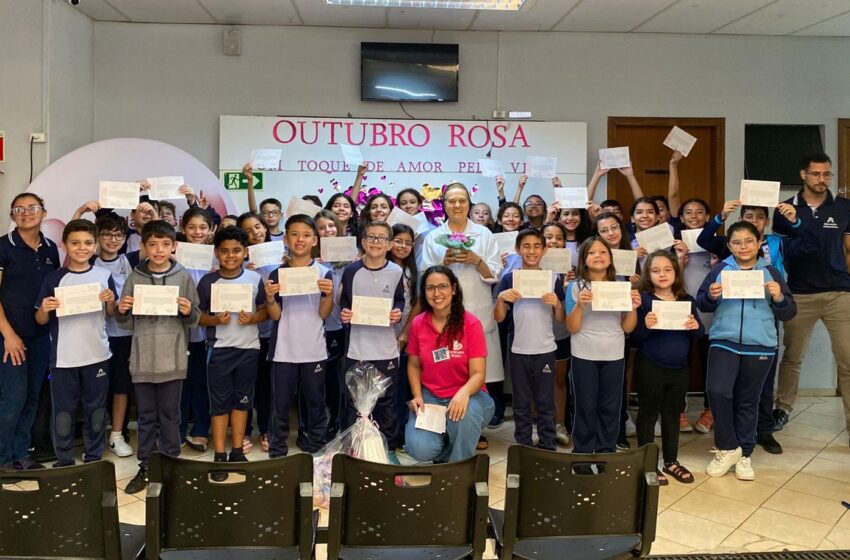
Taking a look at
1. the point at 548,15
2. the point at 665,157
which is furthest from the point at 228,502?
the point at 665,157

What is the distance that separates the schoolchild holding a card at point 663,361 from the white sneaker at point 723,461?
0.60ft

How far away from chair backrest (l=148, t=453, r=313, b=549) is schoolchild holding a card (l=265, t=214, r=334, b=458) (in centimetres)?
192

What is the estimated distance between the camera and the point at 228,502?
172 centimetres

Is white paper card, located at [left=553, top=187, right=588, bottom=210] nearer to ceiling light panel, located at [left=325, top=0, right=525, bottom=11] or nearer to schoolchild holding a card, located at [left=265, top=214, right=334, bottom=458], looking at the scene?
ceiling light panel, located at [left=325, top=0, right=525, bottom=11]

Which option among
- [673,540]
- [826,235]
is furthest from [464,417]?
[826,235]

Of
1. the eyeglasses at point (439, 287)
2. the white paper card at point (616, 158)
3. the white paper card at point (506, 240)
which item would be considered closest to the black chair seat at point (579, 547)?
the eyeglasses at point (439, 287)

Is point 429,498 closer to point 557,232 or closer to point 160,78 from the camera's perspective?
point 557,232

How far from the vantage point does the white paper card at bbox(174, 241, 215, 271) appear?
3.65 metres

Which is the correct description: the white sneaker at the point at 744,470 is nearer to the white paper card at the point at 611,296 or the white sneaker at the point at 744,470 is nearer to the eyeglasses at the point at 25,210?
the white paper card at the point at 611,296

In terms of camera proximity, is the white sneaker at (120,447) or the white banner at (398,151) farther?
the white banner at (398,151)

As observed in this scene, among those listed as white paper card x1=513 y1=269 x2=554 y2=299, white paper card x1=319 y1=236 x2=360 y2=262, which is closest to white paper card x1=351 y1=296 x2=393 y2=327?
white paper card x1=319 y1=236 x2=360 y2=262

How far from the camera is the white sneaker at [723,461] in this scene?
373 centimetres

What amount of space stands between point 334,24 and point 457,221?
100 inches

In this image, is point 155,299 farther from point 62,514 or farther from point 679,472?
point 679,472
